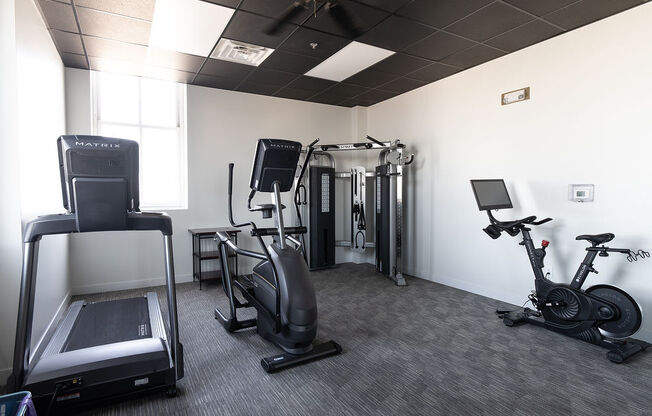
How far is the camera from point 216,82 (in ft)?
16.8

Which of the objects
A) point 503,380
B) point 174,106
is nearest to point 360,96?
point 174,106

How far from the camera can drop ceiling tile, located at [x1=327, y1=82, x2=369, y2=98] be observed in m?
5.35

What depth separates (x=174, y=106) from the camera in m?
5.20

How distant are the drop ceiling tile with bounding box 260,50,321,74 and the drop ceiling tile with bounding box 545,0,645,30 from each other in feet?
8.23

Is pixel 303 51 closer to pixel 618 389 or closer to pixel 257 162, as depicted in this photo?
pixel 257 162

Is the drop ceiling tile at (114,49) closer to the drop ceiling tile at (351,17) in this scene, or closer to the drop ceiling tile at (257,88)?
the drop ceiling tile at (257,88)

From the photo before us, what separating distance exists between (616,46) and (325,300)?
12.9 feet

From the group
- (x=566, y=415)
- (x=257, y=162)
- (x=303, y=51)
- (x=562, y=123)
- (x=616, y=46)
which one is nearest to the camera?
(x=566, y=415)

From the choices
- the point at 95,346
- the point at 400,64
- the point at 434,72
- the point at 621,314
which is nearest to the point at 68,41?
the point at 95,346

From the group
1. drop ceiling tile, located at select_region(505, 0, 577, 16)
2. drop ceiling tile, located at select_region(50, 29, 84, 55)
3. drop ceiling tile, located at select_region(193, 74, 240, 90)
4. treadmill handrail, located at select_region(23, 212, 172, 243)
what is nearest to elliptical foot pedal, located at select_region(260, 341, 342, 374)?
treadmill handrail, located at select_region(23, 212, 172, 243)

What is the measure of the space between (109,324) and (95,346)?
20.8 inches

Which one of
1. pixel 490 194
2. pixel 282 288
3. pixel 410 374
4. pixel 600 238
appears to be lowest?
pixel 410 374

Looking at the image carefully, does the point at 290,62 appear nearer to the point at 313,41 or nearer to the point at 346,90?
the point at 313,41

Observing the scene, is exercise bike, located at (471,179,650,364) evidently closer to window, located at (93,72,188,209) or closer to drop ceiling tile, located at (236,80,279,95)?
drop ceiling tile, located at (236,80,279,95)
